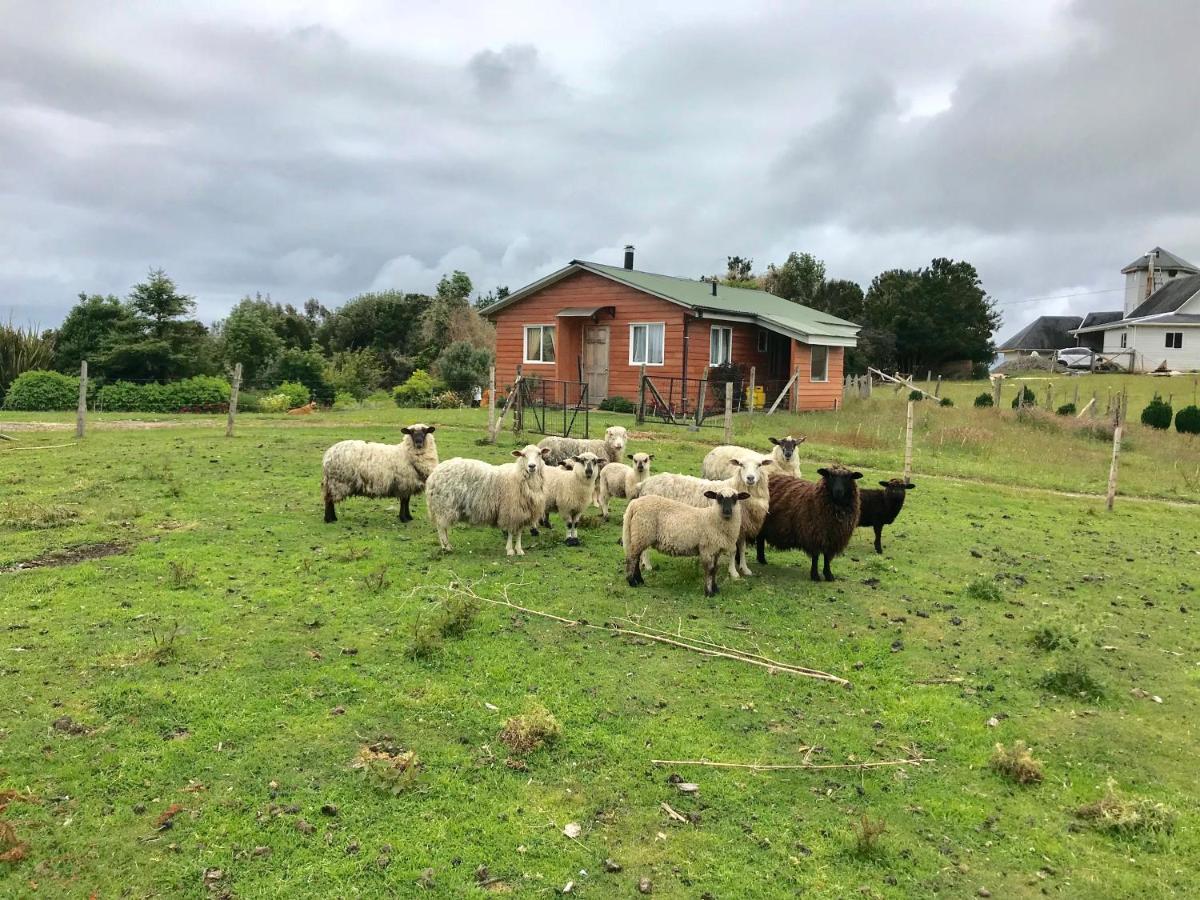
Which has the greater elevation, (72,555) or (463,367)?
(463,367)

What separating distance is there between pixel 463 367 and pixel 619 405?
12400 millimetres

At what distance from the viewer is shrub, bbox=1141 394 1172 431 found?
30.2 m

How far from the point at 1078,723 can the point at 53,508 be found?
1284cm

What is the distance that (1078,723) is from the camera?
19.5 ft

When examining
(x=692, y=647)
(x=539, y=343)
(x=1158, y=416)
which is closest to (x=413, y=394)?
(x=539, y=343)

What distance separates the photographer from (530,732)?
534 cm

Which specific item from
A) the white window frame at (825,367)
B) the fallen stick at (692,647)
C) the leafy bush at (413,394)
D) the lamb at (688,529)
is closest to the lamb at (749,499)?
the lamb at (688,529)

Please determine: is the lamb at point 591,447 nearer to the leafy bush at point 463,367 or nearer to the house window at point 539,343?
the house window at point 539,343

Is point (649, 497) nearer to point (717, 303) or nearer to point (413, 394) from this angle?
point (717, 303)

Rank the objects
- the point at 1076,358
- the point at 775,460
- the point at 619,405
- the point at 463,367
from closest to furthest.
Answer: the point at 775,460, the point at 619,405, the point at 463,367, the point at 1076,358

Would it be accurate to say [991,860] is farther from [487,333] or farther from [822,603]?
[487,333]

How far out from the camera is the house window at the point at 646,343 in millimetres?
28516

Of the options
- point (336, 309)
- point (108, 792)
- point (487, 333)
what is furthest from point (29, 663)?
point (336, 309)

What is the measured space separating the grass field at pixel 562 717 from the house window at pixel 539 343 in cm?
2075
